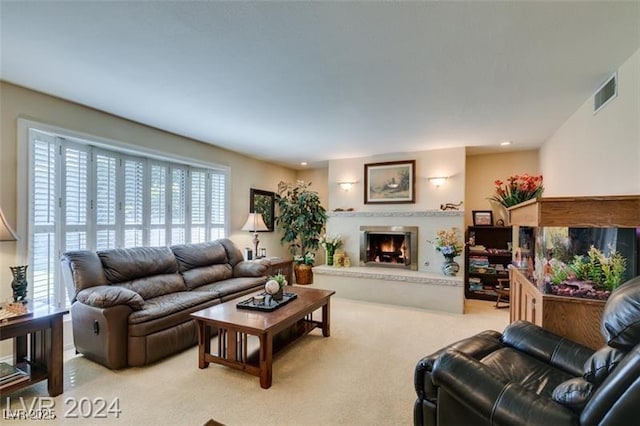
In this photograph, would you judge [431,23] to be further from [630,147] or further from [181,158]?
[181,158]

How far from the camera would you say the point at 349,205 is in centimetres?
549

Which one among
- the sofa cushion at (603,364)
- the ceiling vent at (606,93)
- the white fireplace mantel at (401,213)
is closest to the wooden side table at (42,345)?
the sofa cushion at (603,364)

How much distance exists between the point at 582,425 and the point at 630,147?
6.69 feet

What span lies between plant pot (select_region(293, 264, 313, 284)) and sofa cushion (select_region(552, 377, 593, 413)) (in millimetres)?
4579

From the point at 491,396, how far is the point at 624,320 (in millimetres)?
610

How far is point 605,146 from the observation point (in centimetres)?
244

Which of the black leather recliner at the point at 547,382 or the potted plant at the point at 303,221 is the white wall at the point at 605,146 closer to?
the black leather recliner at the point at 547,382

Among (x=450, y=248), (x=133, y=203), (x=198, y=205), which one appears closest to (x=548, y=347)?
(x=450, y=248)

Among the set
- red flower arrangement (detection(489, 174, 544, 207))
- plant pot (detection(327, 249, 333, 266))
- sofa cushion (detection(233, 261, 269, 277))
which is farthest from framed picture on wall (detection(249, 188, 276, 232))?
red flower arrangement (detection(489, 174, 544, 207))

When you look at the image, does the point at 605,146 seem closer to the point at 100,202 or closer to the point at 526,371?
the point at 526,371

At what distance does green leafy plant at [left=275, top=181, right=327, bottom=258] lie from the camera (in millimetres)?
5750

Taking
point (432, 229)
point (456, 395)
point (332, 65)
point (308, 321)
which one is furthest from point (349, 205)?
point (456, 395)

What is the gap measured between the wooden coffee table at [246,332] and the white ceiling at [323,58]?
6.60 feet

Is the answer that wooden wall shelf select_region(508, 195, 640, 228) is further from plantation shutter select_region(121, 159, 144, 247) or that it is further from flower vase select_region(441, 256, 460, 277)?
plantation shutter select_region(121, 159, 144, 247)
